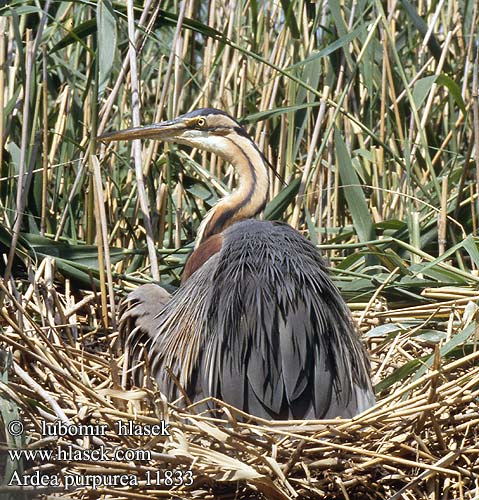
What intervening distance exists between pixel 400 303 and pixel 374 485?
1.14 m

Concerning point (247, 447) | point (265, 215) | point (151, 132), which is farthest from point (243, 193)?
point (247, 447)

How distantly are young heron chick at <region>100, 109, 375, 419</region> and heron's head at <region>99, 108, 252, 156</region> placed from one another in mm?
527

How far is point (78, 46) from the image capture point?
4.08 meters

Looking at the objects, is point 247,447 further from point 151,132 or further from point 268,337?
point 151,132

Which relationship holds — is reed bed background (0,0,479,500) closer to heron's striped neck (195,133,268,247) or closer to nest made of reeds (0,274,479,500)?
nest made of reeds (0,274,479,500)

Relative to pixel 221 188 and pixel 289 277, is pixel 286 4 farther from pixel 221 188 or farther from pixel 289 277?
pixel 289 277

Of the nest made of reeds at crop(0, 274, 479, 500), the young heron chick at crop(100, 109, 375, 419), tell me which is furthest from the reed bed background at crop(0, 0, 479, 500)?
the young heron chick at crop(100, 109, 375, 419)

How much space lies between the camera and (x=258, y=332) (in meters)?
2.81

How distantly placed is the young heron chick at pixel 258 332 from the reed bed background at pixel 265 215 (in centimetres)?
11

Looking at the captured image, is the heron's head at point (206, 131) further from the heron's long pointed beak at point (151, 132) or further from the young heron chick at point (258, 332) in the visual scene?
the young heron chick at point (258, 332)

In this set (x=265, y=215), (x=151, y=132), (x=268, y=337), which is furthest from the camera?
(x=265, y=215)

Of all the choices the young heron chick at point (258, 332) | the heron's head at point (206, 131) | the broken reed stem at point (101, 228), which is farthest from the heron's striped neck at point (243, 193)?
the broken reed stem at point (101, 228)

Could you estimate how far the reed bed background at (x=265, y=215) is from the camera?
98.0 inches

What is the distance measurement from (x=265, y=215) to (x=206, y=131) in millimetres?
409
